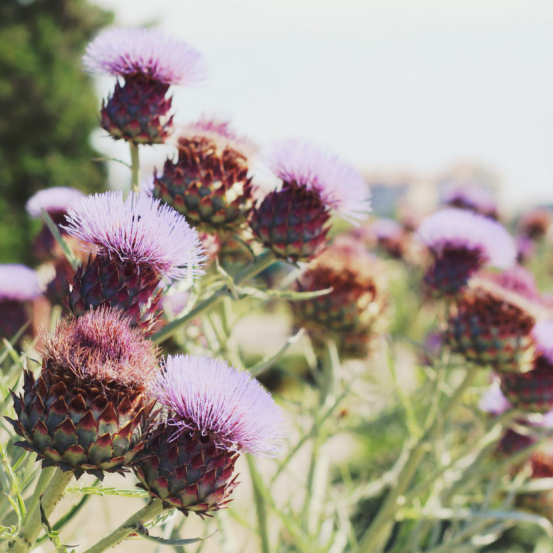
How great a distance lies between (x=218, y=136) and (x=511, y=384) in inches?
49.1

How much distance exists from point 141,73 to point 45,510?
995 mm

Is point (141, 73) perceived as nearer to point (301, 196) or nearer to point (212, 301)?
point (301, 196)

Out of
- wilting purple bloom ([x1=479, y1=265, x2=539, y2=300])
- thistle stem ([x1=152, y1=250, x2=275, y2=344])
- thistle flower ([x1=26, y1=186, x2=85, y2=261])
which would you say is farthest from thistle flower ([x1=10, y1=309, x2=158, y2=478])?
wilting purple bloom ([x1=479, y1=265, x2=539, y2=300])

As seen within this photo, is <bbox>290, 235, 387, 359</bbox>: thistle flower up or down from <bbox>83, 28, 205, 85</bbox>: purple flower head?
down

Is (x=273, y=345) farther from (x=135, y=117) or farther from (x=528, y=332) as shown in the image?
(x=135, y=117)

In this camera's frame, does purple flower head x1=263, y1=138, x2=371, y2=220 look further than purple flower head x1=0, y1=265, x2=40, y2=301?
No

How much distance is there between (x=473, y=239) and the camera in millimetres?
2133

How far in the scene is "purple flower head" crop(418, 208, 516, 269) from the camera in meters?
2.13

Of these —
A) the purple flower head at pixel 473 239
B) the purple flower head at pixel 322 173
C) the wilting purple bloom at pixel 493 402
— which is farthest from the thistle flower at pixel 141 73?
the wilting purple bloom at pixel 493 402

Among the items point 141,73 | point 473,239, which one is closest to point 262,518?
point 473,239

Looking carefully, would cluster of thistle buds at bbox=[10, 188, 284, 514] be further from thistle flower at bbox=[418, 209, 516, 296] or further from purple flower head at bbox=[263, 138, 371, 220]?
thistle flower at bbox=[418, 209, 516, 296]

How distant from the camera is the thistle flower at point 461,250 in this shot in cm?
213

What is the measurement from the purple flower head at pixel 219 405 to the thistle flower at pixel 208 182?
549 millimetres

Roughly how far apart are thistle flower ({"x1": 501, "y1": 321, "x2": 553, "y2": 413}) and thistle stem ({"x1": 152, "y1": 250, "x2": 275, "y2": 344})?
40.0 inches
